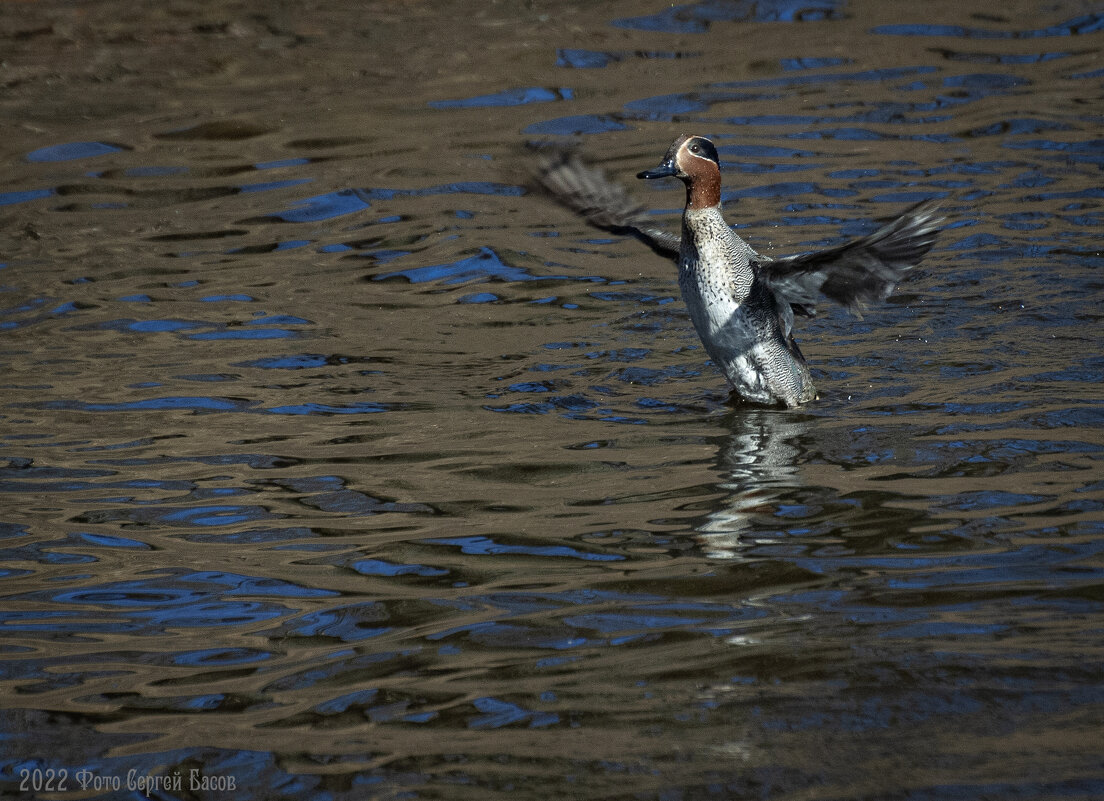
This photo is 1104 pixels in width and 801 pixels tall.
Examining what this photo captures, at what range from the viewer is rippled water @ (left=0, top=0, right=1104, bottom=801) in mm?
3531

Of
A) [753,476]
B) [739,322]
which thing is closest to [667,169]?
[739,322]

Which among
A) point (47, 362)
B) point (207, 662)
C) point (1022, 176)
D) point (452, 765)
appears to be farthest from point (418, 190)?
point (452, 765)

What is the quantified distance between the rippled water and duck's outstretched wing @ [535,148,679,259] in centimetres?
25

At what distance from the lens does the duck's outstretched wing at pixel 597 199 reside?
22.8 feet

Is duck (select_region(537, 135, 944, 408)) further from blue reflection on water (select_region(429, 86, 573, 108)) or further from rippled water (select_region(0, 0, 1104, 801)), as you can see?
blue reflection on water (select_region(429, 86, 573, 108))

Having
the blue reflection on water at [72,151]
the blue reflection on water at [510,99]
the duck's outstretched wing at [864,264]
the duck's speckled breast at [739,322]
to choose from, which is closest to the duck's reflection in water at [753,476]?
the duck's speckled breast at [739,322]

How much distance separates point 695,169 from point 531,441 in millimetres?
1738

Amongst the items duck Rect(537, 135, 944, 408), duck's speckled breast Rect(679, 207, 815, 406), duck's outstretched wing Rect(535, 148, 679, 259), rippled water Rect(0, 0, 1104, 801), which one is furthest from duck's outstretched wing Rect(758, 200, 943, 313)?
duck's outstretched wing Rect(535, 148, 679, 259)

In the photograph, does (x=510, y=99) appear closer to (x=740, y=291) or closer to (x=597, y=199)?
(x=597, y=199)

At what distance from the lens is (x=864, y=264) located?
5.38 m

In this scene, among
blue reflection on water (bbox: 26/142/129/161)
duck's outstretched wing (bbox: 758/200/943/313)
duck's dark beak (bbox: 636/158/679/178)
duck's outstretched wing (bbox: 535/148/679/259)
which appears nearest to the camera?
duck's outstretched wing (bbox: 758/200/943/313)

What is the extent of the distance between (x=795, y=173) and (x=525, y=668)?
6656 mm

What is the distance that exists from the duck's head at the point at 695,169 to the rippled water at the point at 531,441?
94cm

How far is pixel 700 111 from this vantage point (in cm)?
1100
